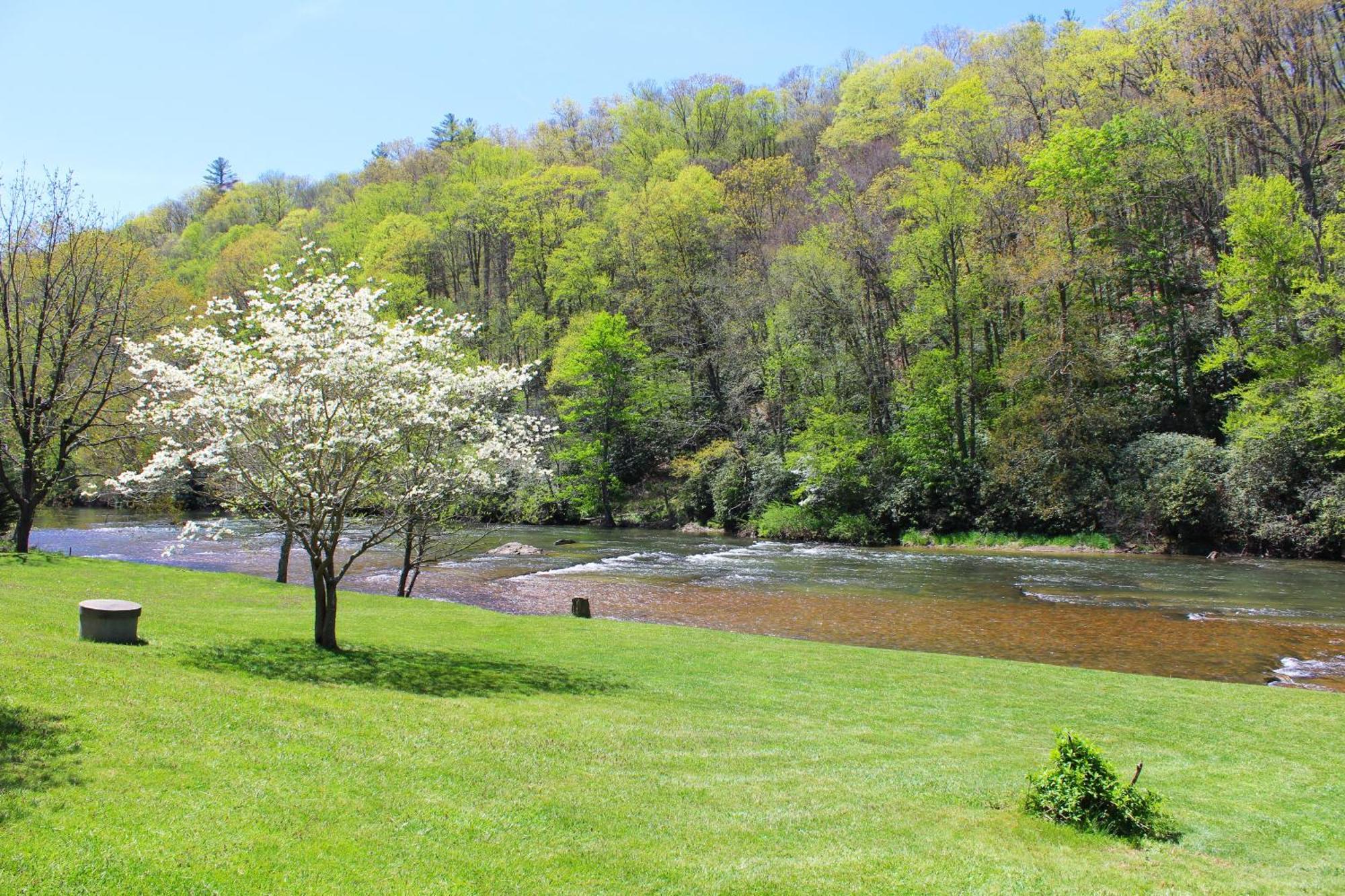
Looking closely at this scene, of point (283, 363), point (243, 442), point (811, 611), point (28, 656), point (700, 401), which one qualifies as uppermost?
point (700, 401)

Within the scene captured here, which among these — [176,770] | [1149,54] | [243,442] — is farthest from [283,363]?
[1149,54]

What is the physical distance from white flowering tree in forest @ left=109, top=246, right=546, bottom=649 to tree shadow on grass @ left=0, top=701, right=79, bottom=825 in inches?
210

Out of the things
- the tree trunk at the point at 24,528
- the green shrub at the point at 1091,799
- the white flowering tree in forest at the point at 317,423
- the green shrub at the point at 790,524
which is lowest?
the green shrub at the point at 1091,799

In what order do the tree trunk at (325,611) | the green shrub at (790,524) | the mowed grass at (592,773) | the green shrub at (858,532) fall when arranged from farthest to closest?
the green shrub at (790,524) < the green shrub at (858,532) < the tree trunk at (325,611) < the mowed grass at (592,773)

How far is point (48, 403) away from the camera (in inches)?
931

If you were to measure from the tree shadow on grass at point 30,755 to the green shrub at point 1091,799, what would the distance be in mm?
8498

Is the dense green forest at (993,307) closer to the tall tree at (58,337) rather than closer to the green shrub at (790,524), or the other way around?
the green shrub at (790,524)

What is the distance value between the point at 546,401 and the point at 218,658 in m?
49.2

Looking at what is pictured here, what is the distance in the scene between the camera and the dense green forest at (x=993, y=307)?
32.6 m

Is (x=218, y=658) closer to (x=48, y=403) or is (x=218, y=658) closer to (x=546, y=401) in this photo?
(x=48, y=403)

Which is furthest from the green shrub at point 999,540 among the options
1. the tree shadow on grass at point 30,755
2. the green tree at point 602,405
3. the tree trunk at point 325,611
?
the tree shadow on grass at point 30,755

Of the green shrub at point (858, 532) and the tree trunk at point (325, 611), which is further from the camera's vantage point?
the green shrub at point (858, 532)

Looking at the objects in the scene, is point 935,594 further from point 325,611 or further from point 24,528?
point 24,528

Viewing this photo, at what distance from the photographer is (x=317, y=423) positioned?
12859 mm
